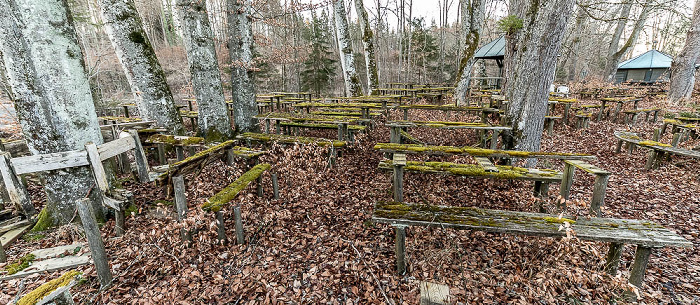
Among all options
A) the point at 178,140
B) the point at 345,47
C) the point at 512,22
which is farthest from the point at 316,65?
the point at 178,140

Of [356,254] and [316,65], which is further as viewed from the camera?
[316,65]

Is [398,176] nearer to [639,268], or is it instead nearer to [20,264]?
[639,268]

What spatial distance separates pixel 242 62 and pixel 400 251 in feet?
18.5

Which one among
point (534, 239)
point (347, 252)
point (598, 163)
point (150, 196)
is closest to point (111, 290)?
point (150, 196)

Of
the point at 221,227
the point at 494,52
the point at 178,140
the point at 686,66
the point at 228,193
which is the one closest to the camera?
the point at 221,227

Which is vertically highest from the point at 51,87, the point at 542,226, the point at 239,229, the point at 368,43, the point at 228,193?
the point at 368,43

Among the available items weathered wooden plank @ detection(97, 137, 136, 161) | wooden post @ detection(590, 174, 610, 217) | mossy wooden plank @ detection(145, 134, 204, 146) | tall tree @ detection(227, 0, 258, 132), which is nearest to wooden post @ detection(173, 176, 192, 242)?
weathered wooden plank @ detection(97, 137, 136, 161)

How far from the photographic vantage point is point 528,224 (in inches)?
114

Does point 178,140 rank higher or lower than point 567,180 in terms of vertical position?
higher

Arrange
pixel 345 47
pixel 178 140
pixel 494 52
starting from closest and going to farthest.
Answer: pixel 178 140 → pixel 345 47 → pixel 494 52

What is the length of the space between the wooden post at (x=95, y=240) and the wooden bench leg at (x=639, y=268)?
516 cm

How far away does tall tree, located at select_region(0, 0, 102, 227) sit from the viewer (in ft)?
10.5

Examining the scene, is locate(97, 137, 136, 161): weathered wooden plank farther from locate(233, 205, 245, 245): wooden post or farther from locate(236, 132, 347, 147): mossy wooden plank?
locate(236, 132, 347, 147): mossy wooden plank

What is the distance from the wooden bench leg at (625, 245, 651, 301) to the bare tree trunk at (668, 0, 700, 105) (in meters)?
13.0
